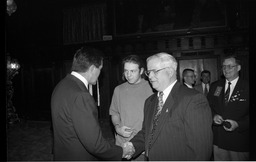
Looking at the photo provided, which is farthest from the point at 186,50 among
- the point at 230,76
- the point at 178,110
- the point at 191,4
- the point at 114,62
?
the point at 178,110

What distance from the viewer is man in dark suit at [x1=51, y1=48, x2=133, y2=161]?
1909mm

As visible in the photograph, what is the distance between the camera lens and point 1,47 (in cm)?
163

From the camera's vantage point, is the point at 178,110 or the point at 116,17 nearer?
the point at 178,110

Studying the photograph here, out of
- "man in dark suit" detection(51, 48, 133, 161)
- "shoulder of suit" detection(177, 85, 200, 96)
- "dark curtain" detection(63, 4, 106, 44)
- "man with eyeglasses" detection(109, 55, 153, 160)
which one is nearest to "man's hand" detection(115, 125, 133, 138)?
"man with eyeglasses" detection(109, 55, 153, 160)

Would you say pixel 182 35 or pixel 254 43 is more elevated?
pixel 182 35

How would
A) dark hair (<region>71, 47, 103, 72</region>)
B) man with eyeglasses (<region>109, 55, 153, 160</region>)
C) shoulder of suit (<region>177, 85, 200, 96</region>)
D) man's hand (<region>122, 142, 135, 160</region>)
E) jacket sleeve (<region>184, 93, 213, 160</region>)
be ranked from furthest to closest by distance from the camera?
man with eyeglasses (<region>109, 55, 153, 160</region>)
man's hand (<region>122, 142, 135, 160</region>)
dark hair (<region>71, 47, 103, 72</region>)
shoulder of suit (<region>177, 85, 200, 96</region>)
jacket sleeve (<region>184, 93, 213, 160</region>)

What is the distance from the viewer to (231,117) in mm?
2918

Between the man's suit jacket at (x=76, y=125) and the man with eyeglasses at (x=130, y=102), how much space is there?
Result: 773mm

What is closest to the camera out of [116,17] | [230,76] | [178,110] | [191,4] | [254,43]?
[254,43]

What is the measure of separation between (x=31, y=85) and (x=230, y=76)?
1069 cm

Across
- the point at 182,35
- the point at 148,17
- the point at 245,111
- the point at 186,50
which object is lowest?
the point at 245,111

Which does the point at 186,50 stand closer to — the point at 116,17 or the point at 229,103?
the point at 116,17

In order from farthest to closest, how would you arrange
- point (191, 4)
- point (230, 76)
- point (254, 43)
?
point (191, 4) < point (230, 76) < point (254, 43)

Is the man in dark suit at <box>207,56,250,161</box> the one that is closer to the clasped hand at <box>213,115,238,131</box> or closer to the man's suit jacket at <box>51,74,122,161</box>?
the clasped hand at <box>213,115,238,131</box>
